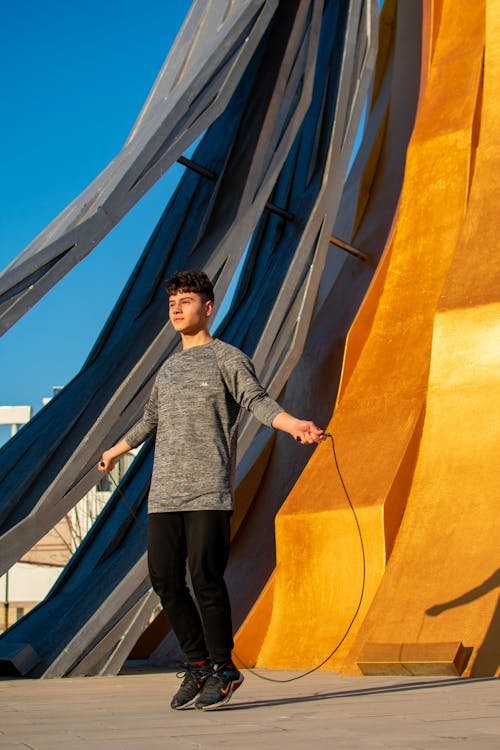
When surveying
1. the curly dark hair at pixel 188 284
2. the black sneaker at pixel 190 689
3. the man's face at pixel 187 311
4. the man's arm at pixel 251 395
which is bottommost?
the black sneaker at pixel 190 689

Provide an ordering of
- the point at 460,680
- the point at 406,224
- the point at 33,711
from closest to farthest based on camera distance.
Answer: the point at 33,711, the point at 460,680, the point at 406,224

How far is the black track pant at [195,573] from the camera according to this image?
4266mm

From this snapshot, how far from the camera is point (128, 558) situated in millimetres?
7863

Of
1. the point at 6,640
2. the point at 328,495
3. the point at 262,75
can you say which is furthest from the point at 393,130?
the point at 6,640

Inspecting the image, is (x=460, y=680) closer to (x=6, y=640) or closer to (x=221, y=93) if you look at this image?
(x=6, y=640)

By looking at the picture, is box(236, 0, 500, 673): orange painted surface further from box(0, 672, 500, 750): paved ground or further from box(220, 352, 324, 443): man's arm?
box(220, 352, 324, 443): man's arm

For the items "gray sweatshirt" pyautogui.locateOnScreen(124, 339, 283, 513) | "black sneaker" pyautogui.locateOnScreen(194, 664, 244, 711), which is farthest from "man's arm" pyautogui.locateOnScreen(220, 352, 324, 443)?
"black sneaker" pyautogui.locateOnScreen(194, 664, 244, 711)

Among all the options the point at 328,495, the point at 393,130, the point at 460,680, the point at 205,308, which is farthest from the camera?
the point at 393,130

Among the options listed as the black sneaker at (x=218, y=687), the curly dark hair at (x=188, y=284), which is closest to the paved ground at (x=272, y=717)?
the black sneaker at (x=218, y=687)

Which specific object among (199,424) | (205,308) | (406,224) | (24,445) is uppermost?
(406,224)

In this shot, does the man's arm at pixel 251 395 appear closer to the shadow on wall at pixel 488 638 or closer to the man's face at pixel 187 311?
the man's face at pixel 187 311

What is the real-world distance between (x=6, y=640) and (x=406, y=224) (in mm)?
4762

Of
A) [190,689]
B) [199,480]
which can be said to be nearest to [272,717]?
[190,689]

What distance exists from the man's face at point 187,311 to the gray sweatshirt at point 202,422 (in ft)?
0.33
